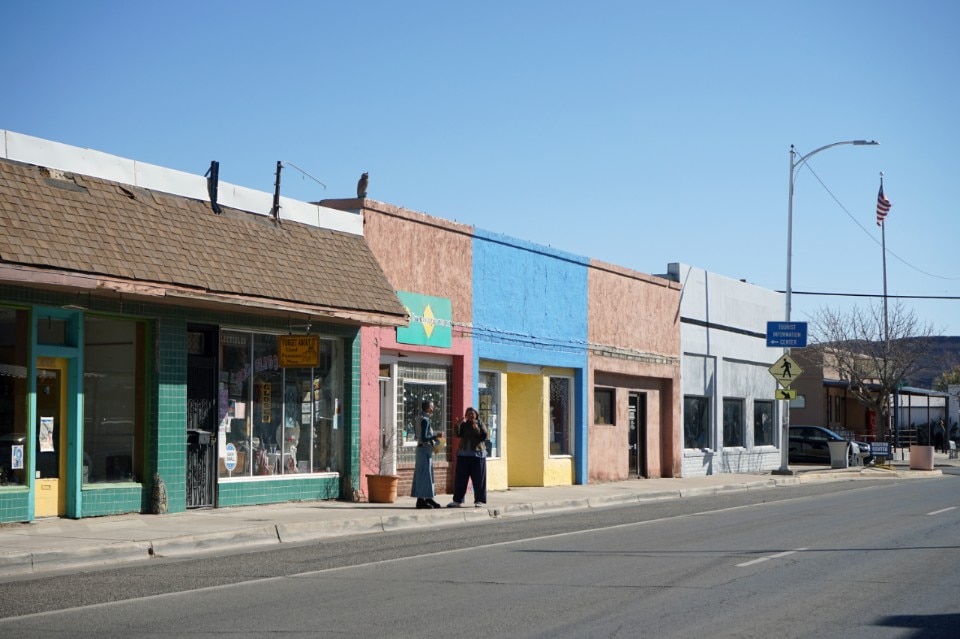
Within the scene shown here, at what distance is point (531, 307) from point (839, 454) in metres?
19.0

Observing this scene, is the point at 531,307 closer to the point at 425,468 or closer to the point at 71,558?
the point at 425,468

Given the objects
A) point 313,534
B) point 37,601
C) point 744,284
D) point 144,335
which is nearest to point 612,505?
point 313,534

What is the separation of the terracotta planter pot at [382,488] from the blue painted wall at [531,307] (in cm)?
454

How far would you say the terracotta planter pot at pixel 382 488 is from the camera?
20.8 m

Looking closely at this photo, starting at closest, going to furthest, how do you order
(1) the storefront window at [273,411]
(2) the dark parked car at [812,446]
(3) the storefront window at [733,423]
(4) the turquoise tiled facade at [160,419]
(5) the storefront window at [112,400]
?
(4) the turquoise tiled facade at [160,419]
(5) the storefront window at [112,400]
(1) the storefront window at [273,411]
(3) the storefront window at [733,423]
(2) the dark parked car at [812,446]

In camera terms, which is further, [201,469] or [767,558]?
[201,469]

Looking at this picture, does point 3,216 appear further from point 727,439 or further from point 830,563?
point 727,439

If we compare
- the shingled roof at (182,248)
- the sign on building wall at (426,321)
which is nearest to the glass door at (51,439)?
the shingled roof at (182,248)

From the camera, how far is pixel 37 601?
10.2 m

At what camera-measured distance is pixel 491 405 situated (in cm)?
2606

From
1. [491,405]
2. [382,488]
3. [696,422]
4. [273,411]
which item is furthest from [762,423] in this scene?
[273,411]

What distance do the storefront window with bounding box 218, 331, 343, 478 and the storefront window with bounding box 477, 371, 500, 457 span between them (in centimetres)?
523

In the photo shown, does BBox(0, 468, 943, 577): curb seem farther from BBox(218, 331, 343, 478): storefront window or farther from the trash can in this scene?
the trash can

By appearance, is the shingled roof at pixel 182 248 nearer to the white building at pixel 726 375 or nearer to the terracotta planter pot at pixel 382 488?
the terracotta planter pot at pixel 382 488
